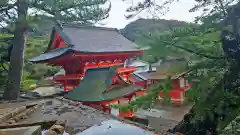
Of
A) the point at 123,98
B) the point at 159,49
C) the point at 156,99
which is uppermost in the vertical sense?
the point at 159,49

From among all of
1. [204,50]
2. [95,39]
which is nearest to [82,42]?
[95,39]

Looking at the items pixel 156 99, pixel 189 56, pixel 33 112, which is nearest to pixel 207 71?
pixel 189 56

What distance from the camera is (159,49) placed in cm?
97

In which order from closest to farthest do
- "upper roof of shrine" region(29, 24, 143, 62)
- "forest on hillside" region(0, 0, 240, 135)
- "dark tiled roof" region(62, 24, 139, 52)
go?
1. "forest on hillside" region(0, 0, 240, 135)
2. "upper roof of shrine" region(29, 24, 143, 62)
3. "dark tiled roof" region(62, 24, 139, 52)

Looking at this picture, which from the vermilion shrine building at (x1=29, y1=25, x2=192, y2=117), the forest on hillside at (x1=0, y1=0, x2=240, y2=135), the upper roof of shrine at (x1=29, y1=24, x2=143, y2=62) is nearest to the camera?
the forest on hillside at (x1=0, y1=0, x2=240, y2=135)

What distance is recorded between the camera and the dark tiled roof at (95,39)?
6891 mm

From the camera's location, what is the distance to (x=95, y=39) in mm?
7934

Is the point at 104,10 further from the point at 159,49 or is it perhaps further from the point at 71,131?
the point at 159,49

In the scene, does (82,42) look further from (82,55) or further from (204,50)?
(204,50)

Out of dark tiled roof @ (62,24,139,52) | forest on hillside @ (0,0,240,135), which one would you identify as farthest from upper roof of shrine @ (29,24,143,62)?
forest on hillside @ (0,0,240,135)

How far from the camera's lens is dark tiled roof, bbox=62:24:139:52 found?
689cm

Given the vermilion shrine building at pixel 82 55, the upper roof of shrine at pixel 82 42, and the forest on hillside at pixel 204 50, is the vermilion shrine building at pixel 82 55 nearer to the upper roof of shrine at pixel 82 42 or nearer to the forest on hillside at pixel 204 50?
the upper roof of shrine at pixel 82 42

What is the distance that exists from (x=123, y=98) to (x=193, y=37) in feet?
18.9

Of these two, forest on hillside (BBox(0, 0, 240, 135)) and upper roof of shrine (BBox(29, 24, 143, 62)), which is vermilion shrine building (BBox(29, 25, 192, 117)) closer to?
upper roof of shrine (BBox(29, 24, 143, 62))
